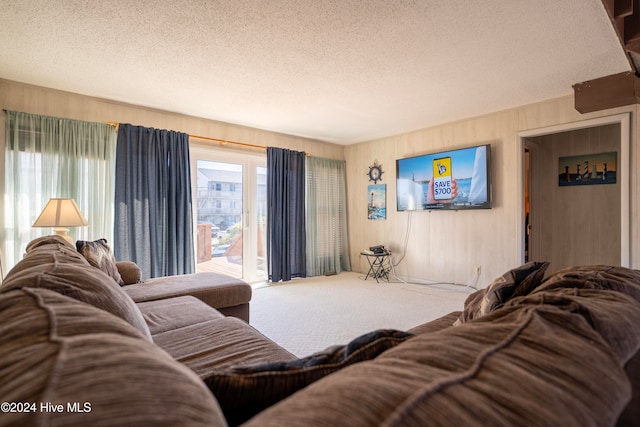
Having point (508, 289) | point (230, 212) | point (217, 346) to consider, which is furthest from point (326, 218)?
point (508, 289)

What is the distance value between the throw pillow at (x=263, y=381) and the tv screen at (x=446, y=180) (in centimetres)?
410

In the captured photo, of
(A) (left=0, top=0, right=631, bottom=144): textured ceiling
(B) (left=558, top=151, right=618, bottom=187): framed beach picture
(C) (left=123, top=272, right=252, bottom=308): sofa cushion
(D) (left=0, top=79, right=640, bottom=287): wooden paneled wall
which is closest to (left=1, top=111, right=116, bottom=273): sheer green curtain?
(D) (left=0, top=79, right=640, bottom=287): wooden paneled wall

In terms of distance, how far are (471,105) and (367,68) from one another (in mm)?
1789

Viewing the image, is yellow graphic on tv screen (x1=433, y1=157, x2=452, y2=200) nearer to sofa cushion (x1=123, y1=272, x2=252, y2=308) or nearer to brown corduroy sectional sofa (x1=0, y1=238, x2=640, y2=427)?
sofa cushion (x1=123, y1=272, x2=252, y2=308)

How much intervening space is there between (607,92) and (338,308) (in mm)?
3646

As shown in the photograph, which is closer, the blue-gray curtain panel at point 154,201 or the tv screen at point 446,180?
the blue-gray curtain panel at point 154,201

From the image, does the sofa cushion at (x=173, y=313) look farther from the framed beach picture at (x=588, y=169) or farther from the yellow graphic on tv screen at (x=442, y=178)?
the framed beach picture at (x=588, y=169)

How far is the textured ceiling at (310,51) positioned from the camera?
6.54ft

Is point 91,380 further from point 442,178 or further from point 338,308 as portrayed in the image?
point 442,178

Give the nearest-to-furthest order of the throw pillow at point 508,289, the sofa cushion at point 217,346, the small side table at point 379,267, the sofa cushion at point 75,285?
the sofa cushion at point 75,285 → the throw pillow at point 508,289 → the sofa cushion at point 217,346 → the small side table at point 379,267

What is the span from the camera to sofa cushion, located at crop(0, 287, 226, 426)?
0.33m

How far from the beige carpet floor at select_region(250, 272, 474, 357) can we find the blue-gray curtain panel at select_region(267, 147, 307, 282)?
324mm

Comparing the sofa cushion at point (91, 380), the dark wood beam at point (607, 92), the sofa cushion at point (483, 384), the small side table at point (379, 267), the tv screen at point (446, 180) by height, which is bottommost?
the small side table at point (379, 267)

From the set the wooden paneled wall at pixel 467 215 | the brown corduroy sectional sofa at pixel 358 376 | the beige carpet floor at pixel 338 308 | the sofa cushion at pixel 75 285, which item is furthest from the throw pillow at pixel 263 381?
the wooden paneled wall at pixel 467 215
